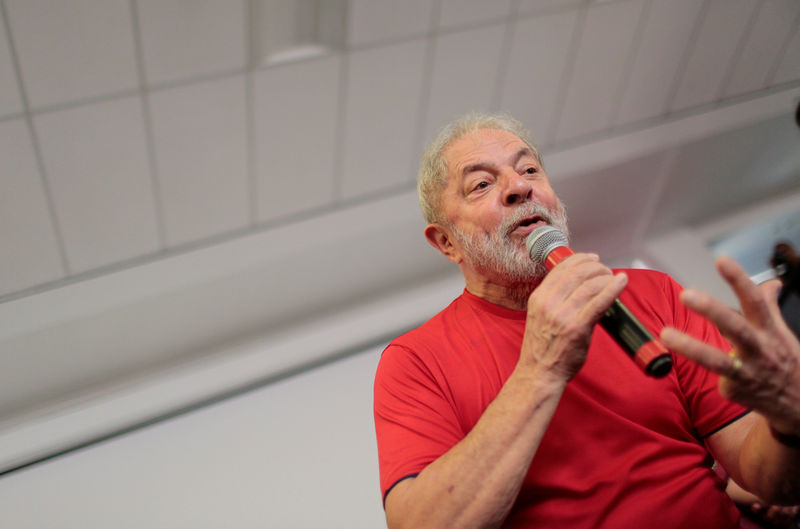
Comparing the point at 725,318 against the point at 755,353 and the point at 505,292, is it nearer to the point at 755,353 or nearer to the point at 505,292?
the point at 755,353

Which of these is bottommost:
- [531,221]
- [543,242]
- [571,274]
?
[571,274]

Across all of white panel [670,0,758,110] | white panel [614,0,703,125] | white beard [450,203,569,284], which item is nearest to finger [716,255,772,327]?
white beard [450,203,569,284]

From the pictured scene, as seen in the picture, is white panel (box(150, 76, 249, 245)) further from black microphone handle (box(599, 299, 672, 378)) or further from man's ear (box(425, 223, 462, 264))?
black microphone handle (box(599, 299, 672, 378))

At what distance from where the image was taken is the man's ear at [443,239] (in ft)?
6.04

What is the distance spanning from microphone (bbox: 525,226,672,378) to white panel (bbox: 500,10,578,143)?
1.41 meters

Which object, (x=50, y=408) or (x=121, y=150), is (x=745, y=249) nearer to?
(x=121, y=150)

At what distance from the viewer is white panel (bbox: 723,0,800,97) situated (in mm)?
3242

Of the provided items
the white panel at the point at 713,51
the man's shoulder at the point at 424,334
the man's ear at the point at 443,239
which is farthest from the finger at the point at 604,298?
the white panel at the point at 713,51

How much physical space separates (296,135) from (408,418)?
130cm

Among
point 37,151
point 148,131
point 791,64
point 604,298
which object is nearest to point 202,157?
point 148,131

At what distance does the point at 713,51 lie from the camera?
10.6 ft

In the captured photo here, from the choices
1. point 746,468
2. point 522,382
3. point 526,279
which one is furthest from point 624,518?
point 526,279

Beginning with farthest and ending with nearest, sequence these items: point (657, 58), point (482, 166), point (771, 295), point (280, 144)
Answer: point (657, 58), point (280, 144), point (482, 166), point (771, 295)

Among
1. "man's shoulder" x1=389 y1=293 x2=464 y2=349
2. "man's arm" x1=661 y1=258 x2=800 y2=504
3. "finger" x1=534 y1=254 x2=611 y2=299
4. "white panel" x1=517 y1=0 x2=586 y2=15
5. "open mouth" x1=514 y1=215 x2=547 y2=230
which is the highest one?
"white panel" x1=517 y1=0 x2=586 y2=15
